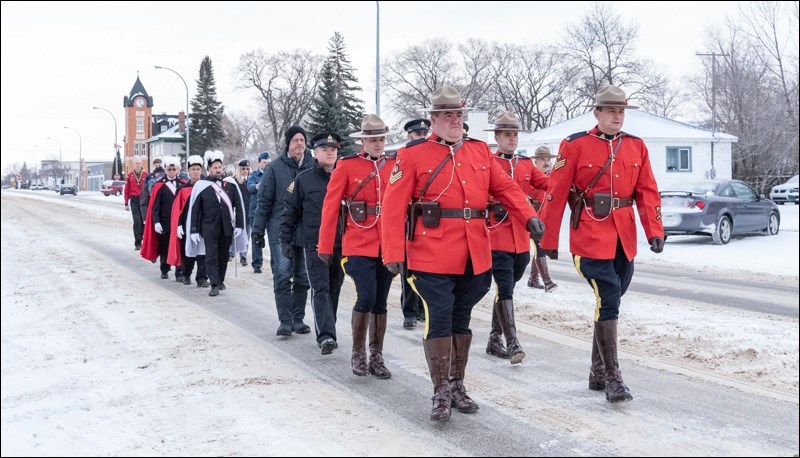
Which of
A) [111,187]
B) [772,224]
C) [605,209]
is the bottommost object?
[772,224]

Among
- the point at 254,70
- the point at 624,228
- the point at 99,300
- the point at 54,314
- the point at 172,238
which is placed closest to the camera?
the point at 624,228

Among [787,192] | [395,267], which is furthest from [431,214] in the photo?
[787,192]

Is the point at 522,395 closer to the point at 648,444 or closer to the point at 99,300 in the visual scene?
the point at 648,444

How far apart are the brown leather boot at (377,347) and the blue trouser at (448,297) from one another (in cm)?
126

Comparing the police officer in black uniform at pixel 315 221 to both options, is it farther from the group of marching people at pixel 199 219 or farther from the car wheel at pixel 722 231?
the car wheel at pixel 722 231

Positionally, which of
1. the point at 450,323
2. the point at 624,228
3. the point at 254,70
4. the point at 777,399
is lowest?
the point at 777,399

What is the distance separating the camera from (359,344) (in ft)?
23.7

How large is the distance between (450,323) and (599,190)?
1572 mm

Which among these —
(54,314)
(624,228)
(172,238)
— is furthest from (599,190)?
(172,238)

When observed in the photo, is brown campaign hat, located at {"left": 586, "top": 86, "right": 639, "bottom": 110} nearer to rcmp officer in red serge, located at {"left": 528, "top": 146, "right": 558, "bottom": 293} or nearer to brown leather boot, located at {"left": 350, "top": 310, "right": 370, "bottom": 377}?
brown leather boot, located at {"left": 350, "top": 310, "right": 370, "bottom": 377}

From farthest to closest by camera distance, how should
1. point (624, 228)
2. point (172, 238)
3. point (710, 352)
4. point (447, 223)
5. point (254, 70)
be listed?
point (254, 70) → point (172, 238) → point (710, 352) → point (624, 228) → point (447, 223)

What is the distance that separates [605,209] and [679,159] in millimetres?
44290

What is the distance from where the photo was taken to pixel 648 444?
5.08 meters

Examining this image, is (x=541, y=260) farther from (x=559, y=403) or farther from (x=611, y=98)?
(x=559, y=403)
